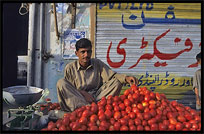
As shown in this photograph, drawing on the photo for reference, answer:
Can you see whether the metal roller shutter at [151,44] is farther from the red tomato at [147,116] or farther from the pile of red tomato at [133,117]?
the red tomato at [147,116]

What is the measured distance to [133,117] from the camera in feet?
6.97

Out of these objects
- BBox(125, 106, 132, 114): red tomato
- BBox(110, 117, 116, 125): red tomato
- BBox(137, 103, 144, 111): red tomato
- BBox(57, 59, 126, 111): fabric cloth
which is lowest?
BBox(110, 117, 116, 125): red tomato

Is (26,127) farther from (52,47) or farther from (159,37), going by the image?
(159,37)

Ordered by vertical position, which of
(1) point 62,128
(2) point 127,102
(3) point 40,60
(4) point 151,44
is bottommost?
(1) point 62,128

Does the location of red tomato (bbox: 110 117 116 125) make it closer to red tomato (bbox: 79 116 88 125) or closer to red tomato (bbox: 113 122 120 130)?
red tomato (bbox: 113 122 120 130)

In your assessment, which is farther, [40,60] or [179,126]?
[40,60]

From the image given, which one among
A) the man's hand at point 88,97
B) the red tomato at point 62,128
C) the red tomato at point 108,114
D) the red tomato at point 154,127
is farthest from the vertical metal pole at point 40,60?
the red tomato at point 154,127

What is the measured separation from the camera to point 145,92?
7.93 feet

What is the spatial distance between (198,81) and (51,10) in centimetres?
440

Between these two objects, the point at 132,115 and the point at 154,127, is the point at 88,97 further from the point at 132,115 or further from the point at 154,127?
the point at 154,127

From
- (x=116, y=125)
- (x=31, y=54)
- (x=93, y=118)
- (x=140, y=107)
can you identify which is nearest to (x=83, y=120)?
(x=93, y=118)

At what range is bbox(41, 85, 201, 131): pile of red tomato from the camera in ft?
6.61

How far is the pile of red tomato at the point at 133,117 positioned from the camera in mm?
2014

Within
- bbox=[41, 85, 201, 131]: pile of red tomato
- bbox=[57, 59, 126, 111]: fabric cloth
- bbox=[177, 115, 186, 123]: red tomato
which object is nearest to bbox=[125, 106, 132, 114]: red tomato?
bbox=[41, 85, 201, 131]: pile of red tomato
